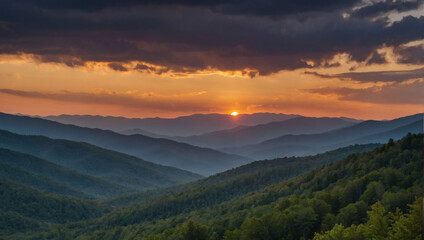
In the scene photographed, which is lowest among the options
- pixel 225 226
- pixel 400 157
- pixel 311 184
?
pixel 225 226

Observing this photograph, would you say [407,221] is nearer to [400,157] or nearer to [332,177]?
[400,157]

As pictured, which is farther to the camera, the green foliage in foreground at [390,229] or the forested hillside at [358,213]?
the forested hillside at [358,213]

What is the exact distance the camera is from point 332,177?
177750 millimetres

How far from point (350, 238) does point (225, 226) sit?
276ft

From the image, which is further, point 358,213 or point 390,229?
point 358,213

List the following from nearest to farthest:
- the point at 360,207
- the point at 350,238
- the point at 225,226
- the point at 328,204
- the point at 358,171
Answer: the point at 350,238, the point at 360,207, the point at 328,204, the point at 225,226, the point at 358,171

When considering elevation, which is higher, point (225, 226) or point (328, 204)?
point (328, 204)

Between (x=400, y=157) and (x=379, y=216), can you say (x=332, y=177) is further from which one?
(x=379, y=216)

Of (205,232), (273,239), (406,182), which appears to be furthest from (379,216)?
(205,232)

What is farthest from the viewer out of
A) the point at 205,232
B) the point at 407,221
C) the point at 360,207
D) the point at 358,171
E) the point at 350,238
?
the point at 358,171

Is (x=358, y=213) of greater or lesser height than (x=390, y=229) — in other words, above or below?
below

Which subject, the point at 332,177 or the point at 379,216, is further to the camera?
the point at 332,177

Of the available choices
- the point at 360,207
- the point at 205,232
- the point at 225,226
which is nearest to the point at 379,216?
the point at 360,207

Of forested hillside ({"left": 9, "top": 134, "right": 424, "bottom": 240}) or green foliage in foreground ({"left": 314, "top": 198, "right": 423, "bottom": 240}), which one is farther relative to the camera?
forested hillside ({"left": 9, "top": 134, "right": 424, "bottom": 240})
